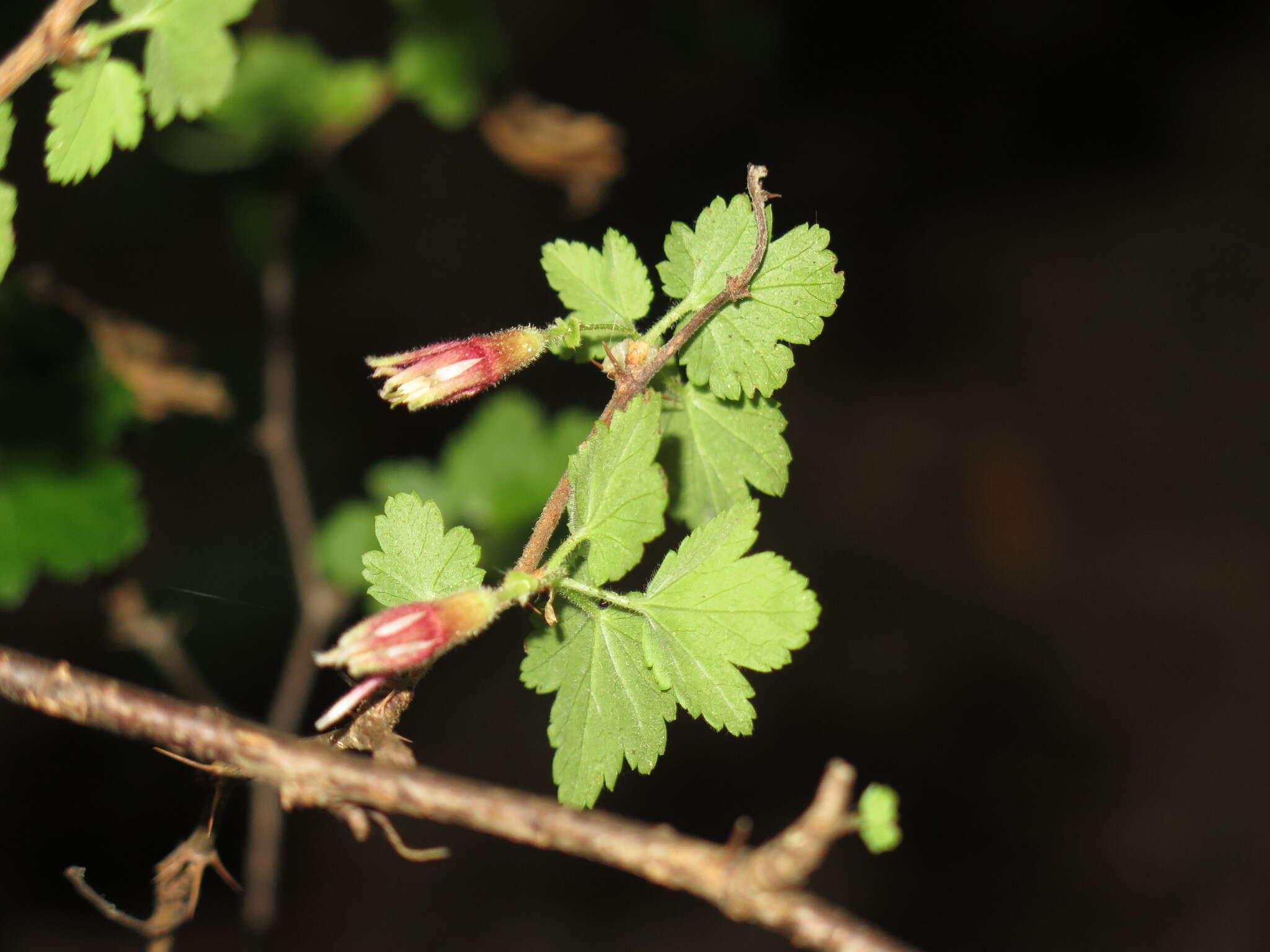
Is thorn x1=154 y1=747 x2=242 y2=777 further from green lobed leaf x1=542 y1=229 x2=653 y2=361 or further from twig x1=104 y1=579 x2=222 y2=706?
twig x1=104 y1=579 x2=222 y2=706

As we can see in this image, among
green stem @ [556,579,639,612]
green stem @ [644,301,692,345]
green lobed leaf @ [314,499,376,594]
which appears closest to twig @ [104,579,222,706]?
green lobed leaf @ [314,499,376,594]

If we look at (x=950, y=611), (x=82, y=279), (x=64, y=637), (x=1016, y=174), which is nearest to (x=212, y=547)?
(x=64, y=637)

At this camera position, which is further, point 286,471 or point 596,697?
point 286,471

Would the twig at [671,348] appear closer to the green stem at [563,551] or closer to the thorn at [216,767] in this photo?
the green stem at [563,551]

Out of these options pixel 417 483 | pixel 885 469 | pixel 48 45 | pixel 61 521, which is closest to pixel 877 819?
pixel 48 45

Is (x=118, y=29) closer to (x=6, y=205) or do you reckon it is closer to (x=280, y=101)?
(x=6, y=205)

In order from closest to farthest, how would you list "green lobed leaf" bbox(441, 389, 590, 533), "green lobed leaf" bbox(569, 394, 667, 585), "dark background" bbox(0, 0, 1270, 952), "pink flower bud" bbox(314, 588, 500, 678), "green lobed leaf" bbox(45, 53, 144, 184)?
"pink flower bud" bbox(314, 588, 500, 678), "green lobed leaf" bbox(569, 394, 667, 585), "green lobed leaf" bbox(45, 53, 144, 184), "green lobed leaf" bbox(441, 389, 590, 533), "dark background" bbox(0, 0, 1270, 952)
